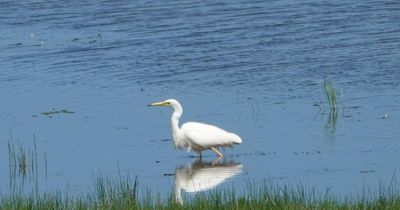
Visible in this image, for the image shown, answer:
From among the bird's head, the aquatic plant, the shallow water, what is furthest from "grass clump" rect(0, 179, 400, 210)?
the aquatic plant

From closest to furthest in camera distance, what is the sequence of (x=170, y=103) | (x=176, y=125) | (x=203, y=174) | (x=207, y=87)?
(x=203, y=174) → (x=176, y=125) → (x=170, y=103) → (x=207, y=87)

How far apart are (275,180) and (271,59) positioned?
834cm

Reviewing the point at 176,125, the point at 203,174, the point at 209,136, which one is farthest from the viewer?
the point at 176,125

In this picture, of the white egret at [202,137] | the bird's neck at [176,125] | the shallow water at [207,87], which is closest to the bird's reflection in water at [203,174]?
the shallow water at [207,87]

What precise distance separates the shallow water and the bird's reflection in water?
0.12 m

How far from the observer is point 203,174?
16.5 m

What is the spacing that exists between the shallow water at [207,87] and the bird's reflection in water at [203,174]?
0.40 feet

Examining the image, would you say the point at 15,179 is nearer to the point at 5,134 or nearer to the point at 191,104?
the point at 5,134

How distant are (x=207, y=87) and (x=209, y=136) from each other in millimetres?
4358

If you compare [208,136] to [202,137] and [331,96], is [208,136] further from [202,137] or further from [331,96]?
[331,96]

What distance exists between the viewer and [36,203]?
39.1 ft

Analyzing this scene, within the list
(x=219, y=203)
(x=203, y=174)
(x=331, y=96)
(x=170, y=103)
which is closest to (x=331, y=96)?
(x=331, y=96)

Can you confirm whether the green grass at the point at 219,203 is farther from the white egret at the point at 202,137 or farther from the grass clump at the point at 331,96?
the grass clump at the point at 331,96

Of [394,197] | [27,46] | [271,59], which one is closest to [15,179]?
[394,197]
